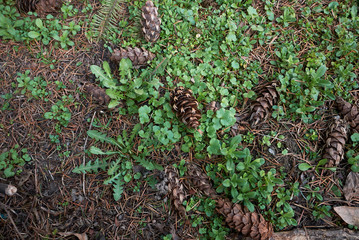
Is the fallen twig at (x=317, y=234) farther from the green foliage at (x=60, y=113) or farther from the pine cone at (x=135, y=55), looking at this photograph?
the green foliage at (x=60, y=113)

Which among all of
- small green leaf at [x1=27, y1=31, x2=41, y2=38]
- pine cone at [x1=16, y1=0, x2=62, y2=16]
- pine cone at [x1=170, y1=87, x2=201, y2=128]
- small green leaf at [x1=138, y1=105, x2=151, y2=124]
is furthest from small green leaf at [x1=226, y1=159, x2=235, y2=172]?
pine cone at [x1=16, y1=0, x2=62, y2=16]

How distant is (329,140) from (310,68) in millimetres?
838

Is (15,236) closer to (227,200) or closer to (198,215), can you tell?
(198,215)

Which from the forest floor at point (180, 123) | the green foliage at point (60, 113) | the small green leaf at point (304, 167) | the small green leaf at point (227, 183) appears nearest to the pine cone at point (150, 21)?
the forest floor at point (180, 123)

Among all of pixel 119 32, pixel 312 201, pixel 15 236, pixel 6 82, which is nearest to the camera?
pixel 15 236

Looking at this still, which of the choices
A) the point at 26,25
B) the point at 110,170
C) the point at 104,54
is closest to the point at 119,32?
the point at 104,54

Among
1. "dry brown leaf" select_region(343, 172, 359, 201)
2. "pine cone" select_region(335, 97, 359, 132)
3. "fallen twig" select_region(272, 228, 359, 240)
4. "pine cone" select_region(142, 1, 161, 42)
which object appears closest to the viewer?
"fallen twig" select_region(272, 228, 359, 240)

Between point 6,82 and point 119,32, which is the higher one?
point 119,32

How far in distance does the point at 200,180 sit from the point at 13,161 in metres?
1.85

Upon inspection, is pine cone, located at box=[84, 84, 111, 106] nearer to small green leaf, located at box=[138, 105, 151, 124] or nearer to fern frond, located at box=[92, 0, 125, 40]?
small green leaf, located at box=[138, 105, 151, 124]

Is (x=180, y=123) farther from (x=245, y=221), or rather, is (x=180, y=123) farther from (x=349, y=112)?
(x=349, y=112)

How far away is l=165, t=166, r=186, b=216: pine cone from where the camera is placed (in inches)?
87.3

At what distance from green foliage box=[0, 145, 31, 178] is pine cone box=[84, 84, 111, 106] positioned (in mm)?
849

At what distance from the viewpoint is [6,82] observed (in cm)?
250
